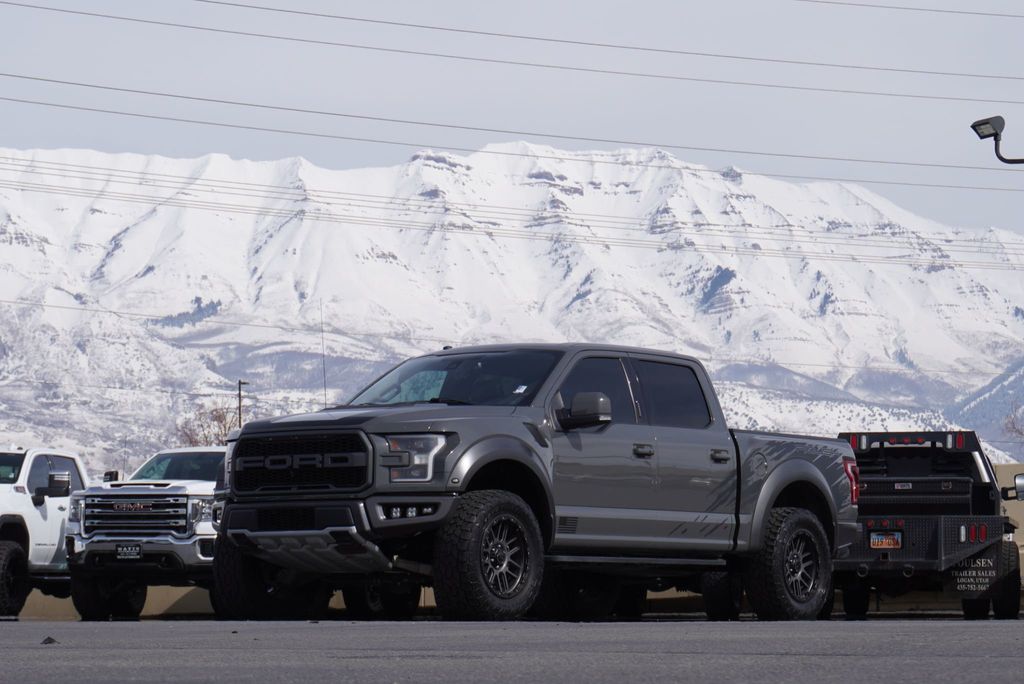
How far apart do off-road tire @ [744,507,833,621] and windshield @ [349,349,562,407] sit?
2.47m

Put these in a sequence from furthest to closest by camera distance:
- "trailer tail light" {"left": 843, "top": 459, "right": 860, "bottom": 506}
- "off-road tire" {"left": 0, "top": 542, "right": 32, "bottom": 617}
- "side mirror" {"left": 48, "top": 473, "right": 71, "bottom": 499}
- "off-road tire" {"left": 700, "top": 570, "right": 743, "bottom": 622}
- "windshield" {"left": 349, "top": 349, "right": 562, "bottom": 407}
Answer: "side mirror" {"left": 48, "top": 473, "right": 71, "bottom": 499}
"off-road tire" {"left": 0, "top": 542, "right": 32, "bottom": 617}
"off-road tire" {"left": 700, "top": 570, "right": 743, "bottom": 622}
"trailer tail light" {"left": 843, "top": 459, "right": 860, "bottom": 506}
"windshield" {"left": 349, "top": 349, "right": 562, "bottom": 407}

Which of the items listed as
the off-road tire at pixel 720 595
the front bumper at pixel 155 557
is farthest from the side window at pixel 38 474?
the off-road tire at pixel 720 595

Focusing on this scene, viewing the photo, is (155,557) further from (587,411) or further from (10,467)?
(587,411)

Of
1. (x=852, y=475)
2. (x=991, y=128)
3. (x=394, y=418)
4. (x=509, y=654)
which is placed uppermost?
(x=991, y=128)

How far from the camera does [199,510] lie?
20.1 meters

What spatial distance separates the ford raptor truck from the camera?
1853 cm

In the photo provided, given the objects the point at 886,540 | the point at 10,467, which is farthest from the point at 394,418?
the point at 10,467

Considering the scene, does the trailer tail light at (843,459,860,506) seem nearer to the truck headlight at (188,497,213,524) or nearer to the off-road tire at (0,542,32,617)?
the truck headlight at (188,497,213,524)

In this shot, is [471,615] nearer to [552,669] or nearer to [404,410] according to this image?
[404,410]

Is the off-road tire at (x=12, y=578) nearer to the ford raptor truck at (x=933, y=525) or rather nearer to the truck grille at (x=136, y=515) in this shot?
the truck grille at (x=136, y=515)

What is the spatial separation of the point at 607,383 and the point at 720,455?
45.6 inches

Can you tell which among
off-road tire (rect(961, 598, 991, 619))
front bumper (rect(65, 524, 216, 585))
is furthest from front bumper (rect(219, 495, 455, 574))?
off-road tire (rect(961, 598, 991, 619))

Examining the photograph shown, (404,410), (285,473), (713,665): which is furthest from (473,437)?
(713,665)

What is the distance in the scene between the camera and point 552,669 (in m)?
8.14
